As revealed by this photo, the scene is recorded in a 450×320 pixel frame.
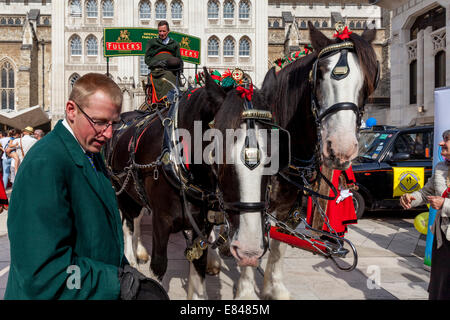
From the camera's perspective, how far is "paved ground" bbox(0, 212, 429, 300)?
4.18m

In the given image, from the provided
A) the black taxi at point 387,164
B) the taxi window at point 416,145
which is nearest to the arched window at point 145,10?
the black taxi at point 387,164

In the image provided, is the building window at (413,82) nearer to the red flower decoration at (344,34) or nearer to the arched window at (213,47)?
the red flower decoration at (344,34)

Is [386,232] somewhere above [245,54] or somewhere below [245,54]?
below

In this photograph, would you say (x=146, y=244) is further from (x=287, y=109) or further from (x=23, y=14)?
(x=23, y=14)

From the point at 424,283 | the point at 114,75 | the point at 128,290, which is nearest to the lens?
the point at 128,290

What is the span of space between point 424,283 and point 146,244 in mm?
4157

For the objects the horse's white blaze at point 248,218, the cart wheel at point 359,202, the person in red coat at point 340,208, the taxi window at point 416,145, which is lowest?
the cart wheel at point 359,202

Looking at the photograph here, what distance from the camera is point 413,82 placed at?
21641mm

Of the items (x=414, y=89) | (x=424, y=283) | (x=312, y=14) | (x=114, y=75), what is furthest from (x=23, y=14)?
(x=424, y=283)

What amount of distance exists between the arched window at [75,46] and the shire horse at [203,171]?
128 feet

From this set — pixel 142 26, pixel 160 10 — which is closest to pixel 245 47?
pixel 160 10

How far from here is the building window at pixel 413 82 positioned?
2141cm

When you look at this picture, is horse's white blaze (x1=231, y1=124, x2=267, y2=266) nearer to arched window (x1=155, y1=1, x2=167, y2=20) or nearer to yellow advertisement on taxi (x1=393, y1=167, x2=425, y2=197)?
yellow advertisement on taxi (x1=393, y1=167, x2=425, y2=197)
